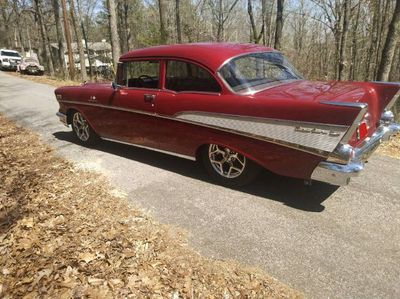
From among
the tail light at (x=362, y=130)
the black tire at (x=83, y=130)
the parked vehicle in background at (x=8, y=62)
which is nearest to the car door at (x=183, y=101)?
the tail light at (x=362, y=130)

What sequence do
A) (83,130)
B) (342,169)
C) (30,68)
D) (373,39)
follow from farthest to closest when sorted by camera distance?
(30,68) < (373,39) < (83,130) < (342,169)

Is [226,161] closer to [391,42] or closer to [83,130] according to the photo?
[83,130]

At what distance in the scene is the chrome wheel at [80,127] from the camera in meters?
6.44

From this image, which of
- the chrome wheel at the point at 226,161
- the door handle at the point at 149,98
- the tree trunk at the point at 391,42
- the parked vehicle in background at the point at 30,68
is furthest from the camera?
the parked vehicle in background at the point at 30,68

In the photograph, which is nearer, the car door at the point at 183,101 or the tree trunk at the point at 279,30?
the car door at the point at 183,101

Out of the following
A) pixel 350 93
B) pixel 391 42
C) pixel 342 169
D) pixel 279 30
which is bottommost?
pixel 342 169

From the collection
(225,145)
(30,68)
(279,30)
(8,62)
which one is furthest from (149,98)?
(8,62)

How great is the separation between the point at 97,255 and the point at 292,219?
2.00 meters

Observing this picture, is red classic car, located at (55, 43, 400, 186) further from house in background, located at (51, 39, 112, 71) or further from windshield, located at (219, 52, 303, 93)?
house in background, located at (51, 39, 112, 71)

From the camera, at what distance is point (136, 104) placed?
5.14 metres

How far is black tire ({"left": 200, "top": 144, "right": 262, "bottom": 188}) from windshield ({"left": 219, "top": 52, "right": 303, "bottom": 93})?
2.67ft

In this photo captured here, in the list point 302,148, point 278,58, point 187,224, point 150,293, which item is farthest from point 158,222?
point 278,58

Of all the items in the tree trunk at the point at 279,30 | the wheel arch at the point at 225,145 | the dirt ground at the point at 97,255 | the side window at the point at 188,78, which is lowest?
the dirt ground at the point at 97,255

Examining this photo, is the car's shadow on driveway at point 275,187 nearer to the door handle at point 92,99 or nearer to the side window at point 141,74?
the door handle at point 92,99
